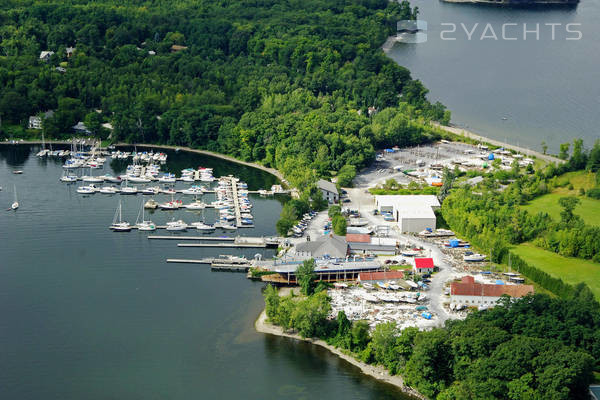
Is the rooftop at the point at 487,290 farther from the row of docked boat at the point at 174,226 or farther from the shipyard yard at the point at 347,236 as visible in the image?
the row of docked boat at the point at 174,226

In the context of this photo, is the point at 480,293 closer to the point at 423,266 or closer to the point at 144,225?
the point at 423,266

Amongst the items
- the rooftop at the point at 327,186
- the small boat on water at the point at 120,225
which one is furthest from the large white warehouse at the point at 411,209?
the small boat on water at the point at 120,225

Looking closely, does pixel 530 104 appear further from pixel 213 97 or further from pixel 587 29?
pixel 587 29

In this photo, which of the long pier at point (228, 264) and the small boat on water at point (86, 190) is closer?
the long pier at point (228, 264)

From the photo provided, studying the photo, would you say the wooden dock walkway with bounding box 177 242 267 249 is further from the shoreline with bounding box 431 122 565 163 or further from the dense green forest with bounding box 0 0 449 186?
the shoreline with bounding box 431 122 565 163

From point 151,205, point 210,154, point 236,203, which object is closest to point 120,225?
point 151,205

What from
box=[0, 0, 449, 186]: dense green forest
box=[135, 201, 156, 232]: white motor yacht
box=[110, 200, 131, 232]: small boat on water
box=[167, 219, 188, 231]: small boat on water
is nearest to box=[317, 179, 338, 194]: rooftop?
box=[0, 0, 449, 186]: dense green forest
